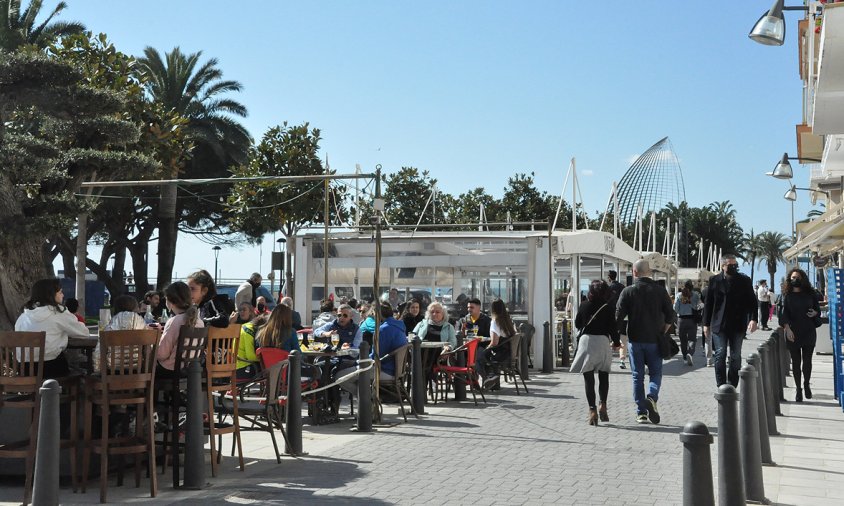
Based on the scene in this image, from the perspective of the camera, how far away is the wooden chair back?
7441 mm

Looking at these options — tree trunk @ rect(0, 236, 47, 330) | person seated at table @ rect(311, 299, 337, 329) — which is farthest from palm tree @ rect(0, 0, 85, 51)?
tree trunk @ rect(0, 236, 47, 330)

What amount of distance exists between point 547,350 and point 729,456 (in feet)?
47.5

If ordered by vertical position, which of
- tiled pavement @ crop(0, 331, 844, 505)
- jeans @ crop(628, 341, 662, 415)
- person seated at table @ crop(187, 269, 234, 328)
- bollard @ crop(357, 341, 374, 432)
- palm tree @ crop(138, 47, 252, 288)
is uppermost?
palm tree @ crop(138, 47, 252, 288)

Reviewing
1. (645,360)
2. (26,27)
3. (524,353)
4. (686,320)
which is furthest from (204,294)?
(26,27)

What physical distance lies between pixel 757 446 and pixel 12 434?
5643 millimetres

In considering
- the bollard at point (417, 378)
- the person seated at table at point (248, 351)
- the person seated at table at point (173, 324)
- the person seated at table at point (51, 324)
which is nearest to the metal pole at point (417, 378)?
the bollard at point (417, 378)

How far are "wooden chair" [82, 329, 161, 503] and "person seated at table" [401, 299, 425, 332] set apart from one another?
9067mm

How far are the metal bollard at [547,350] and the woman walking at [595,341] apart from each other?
321 inches

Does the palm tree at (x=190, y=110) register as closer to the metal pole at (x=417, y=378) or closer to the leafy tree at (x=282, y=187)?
the leafy tree at (x=282, y=187)

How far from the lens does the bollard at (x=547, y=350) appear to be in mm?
20156

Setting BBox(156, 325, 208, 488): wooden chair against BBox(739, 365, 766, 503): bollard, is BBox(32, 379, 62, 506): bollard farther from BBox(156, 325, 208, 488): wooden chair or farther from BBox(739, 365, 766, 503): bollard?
BBox(739, 365, 766, 503): bollard

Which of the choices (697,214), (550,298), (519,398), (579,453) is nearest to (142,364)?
(579,453)

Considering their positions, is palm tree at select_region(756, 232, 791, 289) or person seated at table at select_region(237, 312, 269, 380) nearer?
person seated at table at select_region(237, 312, 269, 380)

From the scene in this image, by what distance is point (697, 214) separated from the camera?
105 metres
